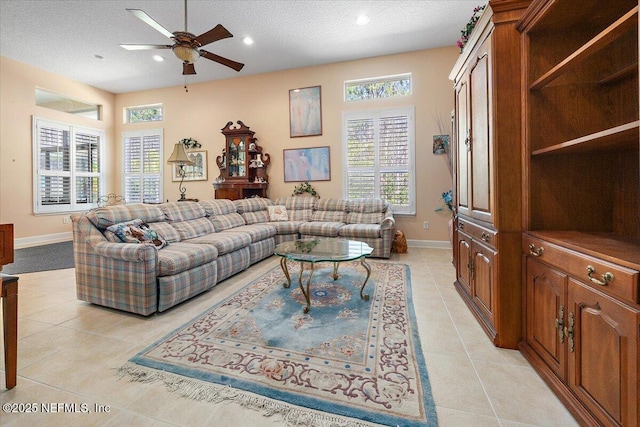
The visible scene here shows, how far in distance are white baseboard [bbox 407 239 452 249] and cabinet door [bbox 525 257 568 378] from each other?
324cm

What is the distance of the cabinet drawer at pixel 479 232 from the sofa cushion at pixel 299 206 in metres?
2.92

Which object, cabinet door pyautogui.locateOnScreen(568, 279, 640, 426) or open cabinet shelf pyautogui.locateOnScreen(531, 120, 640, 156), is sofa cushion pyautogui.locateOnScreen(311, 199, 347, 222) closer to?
open cabinet shelf pyautogui.locateOnScreen(531, 120, 640, 156)

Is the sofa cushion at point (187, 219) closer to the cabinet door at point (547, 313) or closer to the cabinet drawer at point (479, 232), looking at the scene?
the cabinet drawer at point (479, 232)

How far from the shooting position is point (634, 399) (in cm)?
93

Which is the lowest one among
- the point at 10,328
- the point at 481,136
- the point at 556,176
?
the point at 10,328

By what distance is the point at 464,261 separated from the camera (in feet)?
8.49

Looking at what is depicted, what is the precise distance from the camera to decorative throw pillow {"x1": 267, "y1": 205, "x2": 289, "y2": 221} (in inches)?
197

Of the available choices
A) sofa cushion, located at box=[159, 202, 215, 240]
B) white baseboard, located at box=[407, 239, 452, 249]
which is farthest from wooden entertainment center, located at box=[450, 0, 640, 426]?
sofa cushion, located at box=[159, 202, 215, 240]

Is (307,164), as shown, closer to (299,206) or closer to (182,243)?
(299,206)

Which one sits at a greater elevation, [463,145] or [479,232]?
[463,145]

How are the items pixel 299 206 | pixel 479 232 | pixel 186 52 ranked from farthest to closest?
pixel 299 206
pixel 186 52
pixel 479 232

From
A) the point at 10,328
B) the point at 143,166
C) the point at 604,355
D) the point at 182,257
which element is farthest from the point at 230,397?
the point at 143,166

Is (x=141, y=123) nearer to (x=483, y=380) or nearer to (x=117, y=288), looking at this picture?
(x=117, y=288)

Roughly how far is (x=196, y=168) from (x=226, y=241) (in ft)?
12.7
